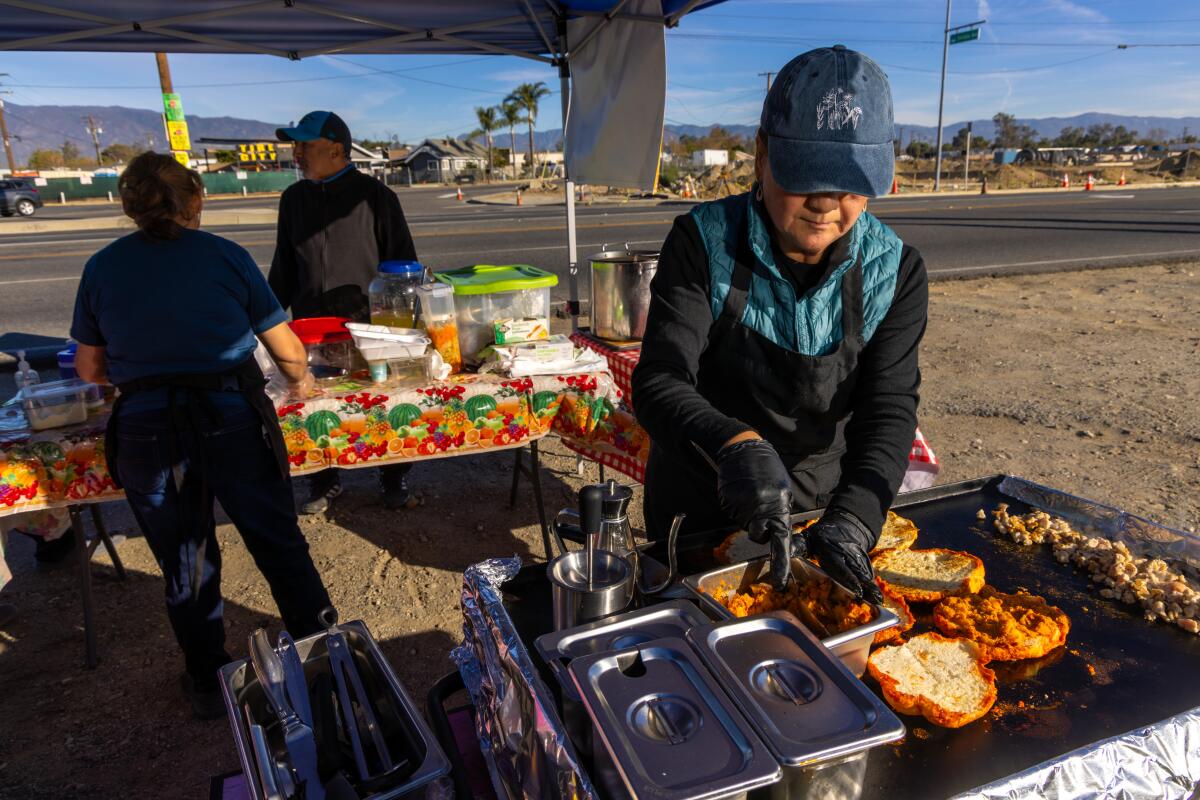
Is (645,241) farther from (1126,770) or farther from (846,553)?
(1126,770)

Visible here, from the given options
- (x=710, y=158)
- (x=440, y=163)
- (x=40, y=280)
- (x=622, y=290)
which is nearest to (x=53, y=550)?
(x=622, y=290)

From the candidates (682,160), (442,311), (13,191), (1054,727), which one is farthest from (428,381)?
(682,160)

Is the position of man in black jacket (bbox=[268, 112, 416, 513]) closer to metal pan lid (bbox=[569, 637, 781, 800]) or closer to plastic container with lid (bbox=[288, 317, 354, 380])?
plastic container with lid (bbox=[288, 317, 354, 380])

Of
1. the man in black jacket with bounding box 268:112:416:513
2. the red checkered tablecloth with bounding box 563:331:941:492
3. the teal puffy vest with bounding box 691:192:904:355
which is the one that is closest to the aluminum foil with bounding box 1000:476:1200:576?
the teal puffy vest with bounding box 691:192:904:355

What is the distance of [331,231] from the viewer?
12.5 ft

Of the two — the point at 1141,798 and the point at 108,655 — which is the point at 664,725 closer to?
the point at 1141,798

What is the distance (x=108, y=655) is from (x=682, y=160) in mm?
53905

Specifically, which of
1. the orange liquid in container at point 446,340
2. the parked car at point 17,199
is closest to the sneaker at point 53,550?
the orange liquid in container at point 446,340

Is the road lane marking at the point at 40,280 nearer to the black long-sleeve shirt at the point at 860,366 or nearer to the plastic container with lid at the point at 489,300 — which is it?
the plastic container with lid at the point at 489,300

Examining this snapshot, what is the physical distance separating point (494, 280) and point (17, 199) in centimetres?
3121

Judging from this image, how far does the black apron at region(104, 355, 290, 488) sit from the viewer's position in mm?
2314

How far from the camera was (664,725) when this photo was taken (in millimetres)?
955

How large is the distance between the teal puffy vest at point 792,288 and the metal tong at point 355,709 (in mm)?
1078

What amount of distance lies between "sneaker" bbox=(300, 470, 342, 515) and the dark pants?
148cm
